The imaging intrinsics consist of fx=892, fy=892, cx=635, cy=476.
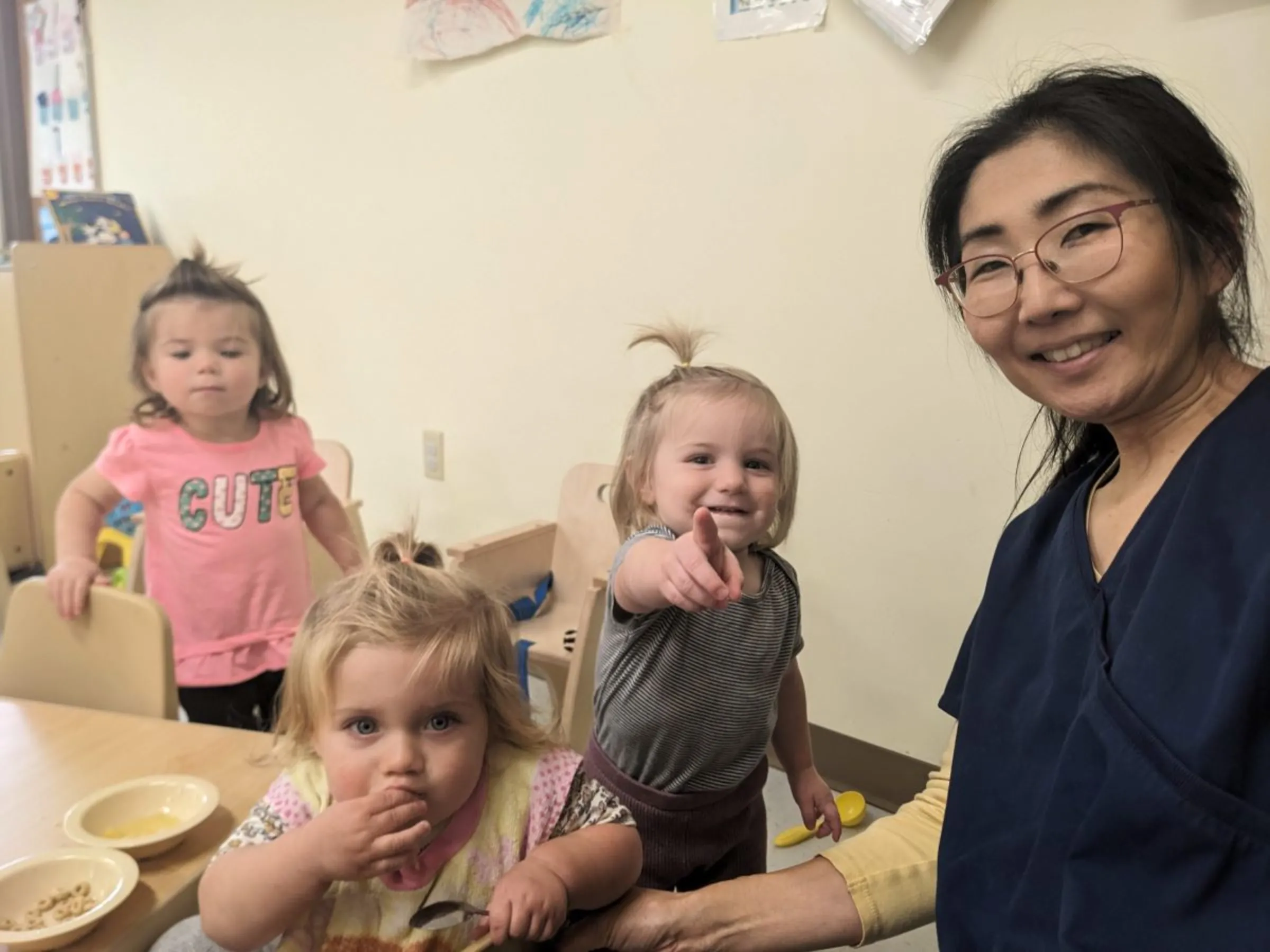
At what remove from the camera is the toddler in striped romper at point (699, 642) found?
106 cm

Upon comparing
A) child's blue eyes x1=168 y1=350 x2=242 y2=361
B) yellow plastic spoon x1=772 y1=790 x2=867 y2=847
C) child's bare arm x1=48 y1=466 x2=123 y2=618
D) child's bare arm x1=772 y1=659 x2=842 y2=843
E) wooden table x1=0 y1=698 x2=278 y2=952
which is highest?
child's blue eyes x1=168 y1=350 x2=242 y2=361

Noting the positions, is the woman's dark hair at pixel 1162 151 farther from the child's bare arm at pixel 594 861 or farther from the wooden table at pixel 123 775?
the wooden table at pixel 123 775

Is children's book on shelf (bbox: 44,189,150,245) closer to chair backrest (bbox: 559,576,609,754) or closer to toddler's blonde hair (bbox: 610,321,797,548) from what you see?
chair backrest (bbox: 559,576,609,754)

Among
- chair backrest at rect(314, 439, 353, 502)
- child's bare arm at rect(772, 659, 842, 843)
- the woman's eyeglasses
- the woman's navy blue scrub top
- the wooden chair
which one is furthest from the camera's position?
chair backrest at rect(314, 439, 353, 502)

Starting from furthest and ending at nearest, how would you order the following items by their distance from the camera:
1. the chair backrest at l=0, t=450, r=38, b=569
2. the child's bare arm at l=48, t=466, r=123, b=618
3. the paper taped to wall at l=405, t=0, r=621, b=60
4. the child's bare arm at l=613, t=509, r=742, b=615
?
the chair backrest at l=0, t=450, r=38, b=569 → the paper taped to wall at l=405, t=0, r=621, b=60 → the child's bare arm at l=48, t=466, r=123, b=618 → the child's bare arm at l=613, t=509, r=742, b=615

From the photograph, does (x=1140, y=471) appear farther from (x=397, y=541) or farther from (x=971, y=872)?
(x=397, y=541)

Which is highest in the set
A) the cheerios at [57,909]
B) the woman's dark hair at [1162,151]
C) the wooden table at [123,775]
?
the woman's dark hair at [1162,151]

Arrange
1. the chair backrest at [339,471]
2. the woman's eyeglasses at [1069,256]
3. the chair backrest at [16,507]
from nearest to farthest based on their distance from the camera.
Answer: the woman's eyeglasses at [1069,256]
the chair backrest at [339,471]
the chair backrest at [16,507]

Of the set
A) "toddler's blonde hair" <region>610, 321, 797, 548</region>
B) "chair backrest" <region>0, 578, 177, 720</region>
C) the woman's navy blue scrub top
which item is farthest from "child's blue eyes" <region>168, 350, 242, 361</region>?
the woman's navy blue scrub top

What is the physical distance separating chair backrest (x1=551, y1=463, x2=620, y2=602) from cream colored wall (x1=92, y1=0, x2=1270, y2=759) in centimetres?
16

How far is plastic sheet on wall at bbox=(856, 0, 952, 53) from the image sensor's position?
1.66 meters

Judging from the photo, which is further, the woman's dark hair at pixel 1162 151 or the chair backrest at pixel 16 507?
the chair backrest at pixel 16 507

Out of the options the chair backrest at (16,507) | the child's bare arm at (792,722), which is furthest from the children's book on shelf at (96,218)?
the child's bare arm at (792,722)

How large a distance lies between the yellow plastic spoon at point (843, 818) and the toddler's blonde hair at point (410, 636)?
3.57ft
